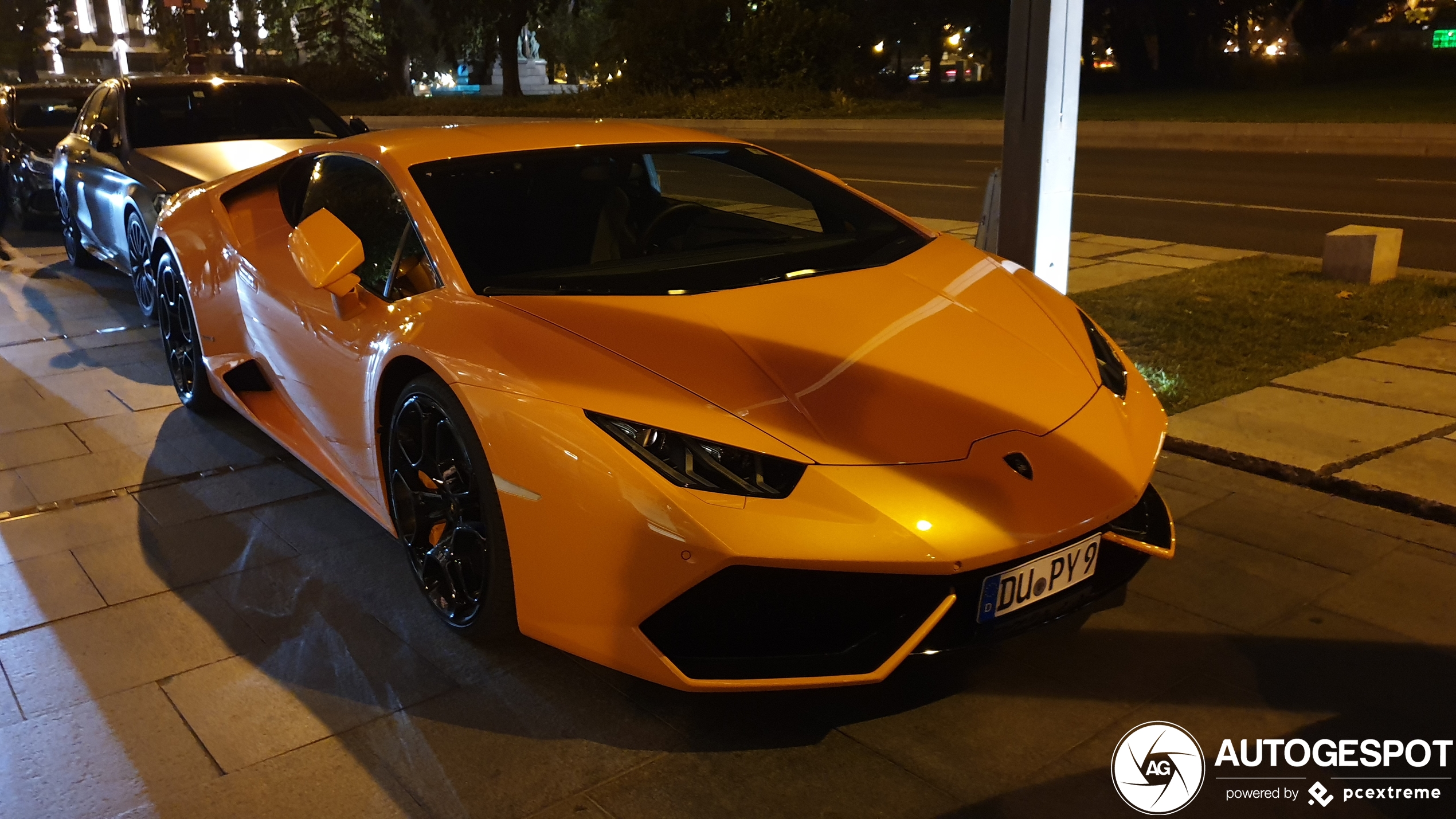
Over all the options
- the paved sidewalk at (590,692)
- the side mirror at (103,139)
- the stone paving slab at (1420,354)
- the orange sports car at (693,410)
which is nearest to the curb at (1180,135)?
the side mirror at (103,139)

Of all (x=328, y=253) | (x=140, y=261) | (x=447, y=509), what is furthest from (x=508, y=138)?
(x=140, y=261)

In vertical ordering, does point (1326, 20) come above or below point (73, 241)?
above

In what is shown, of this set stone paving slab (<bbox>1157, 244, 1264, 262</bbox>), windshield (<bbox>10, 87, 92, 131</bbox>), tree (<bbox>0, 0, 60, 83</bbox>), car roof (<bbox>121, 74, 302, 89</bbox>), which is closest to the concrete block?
stone paving slab (<bbox>1157, 244, 1264, 262</bbox>)

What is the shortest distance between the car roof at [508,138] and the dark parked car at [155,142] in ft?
11.6

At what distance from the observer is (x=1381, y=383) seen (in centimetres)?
520

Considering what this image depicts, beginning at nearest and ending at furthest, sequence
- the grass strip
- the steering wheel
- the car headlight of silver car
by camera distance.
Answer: the steering wheel < the grass strip < the car headlight of silver car

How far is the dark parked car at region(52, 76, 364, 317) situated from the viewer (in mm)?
7039

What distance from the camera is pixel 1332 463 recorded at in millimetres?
4207

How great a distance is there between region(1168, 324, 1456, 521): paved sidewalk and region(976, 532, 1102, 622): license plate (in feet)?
6.28

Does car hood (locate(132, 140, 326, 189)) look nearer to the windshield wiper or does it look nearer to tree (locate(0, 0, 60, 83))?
the windshield wiper

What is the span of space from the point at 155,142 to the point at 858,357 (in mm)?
6681

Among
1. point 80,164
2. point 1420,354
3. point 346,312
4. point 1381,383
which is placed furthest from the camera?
point 80,164

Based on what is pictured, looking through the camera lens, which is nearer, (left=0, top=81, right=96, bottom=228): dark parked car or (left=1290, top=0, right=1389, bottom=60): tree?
(left=0, top=81, right=96, bottom=228): dark parked car

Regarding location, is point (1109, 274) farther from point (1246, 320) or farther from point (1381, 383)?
point (1381, 383)
